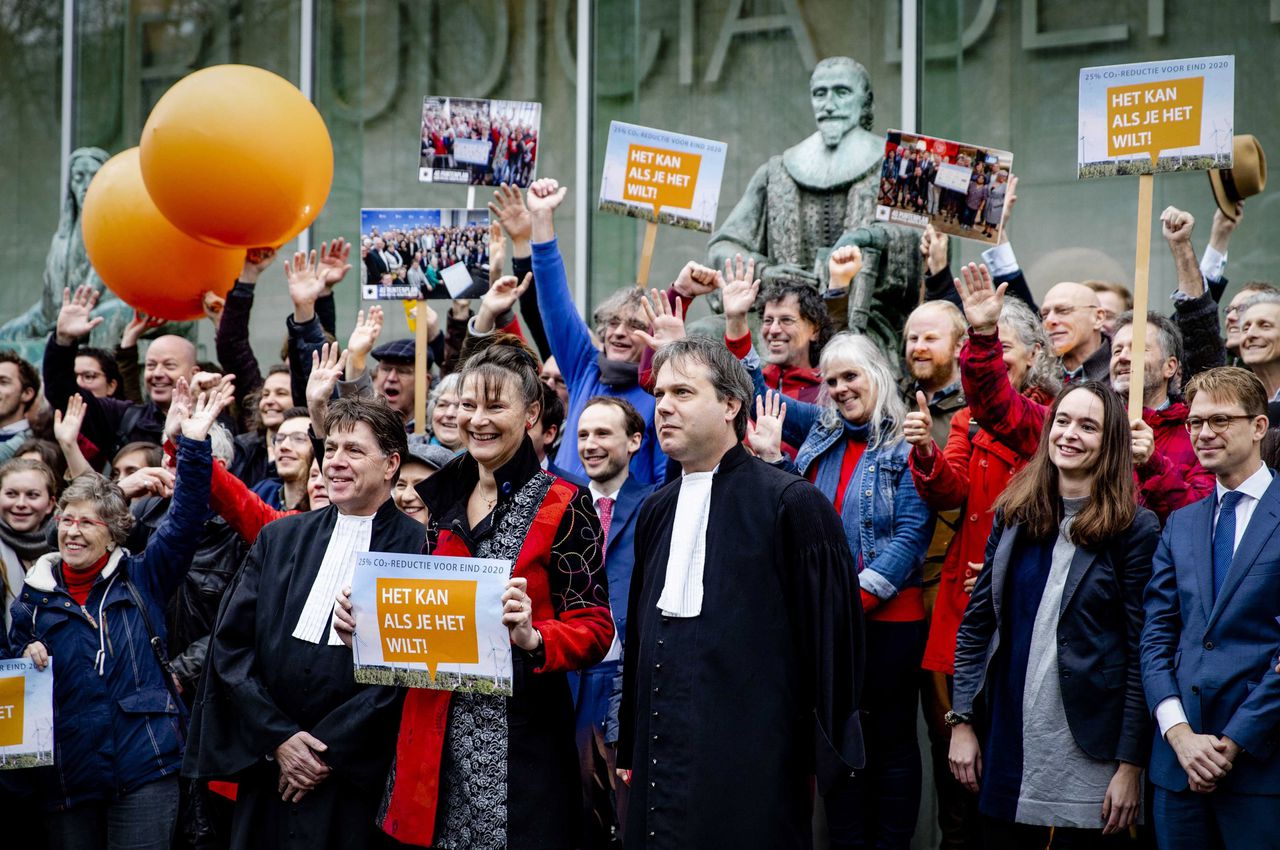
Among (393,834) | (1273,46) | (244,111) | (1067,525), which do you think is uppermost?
(1273,46)

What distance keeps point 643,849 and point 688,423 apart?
1098 mm

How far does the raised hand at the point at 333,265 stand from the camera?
6.91 meters

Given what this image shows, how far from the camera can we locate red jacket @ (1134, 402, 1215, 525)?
489cm

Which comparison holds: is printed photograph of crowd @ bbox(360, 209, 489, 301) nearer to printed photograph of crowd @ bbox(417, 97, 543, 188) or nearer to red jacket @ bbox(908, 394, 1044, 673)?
printed photograph of crowd @ bbox(417, 97, 543, 188)

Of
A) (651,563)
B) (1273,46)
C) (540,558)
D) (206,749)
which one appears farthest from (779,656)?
(1273,46)

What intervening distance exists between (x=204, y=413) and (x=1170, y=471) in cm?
313

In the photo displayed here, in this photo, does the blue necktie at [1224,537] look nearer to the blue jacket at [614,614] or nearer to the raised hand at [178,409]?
the blue jacket at [614,614]

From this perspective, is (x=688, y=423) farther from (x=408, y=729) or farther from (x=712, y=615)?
(x=408, y=729)

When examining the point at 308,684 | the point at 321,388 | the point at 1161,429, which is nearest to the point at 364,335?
the point at 321,388

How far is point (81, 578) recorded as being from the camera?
5.39 meters

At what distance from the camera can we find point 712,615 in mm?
4016

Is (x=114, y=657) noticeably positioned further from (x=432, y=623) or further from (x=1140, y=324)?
(x=1140, y=324)

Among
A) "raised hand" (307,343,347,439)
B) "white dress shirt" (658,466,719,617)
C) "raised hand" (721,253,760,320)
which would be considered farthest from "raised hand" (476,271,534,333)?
"white dress shirt" (658,466,719,617)

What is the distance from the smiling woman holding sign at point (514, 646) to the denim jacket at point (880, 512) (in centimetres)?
128
